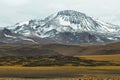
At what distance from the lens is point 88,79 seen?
64500 millimetres

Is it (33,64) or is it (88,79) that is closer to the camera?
(88,79)

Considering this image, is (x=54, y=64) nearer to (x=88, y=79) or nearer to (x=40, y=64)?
(x=40, y=64)

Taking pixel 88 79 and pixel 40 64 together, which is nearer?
pixel 88 79

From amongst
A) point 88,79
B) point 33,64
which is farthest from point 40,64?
point 88,79

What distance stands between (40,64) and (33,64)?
11.9 feet

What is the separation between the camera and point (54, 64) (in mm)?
197250

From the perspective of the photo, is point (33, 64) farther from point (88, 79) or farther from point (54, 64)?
point (88, 79)

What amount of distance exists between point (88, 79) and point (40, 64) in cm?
13546

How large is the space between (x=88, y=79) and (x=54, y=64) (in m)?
133

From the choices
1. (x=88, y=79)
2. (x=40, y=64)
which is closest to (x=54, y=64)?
(x=40, y=64)

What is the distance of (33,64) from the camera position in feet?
652

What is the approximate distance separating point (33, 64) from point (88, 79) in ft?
445

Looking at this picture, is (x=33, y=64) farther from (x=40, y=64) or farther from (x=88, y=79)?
(x=88, y=79)

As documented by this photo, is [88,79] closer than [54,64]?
Yes
